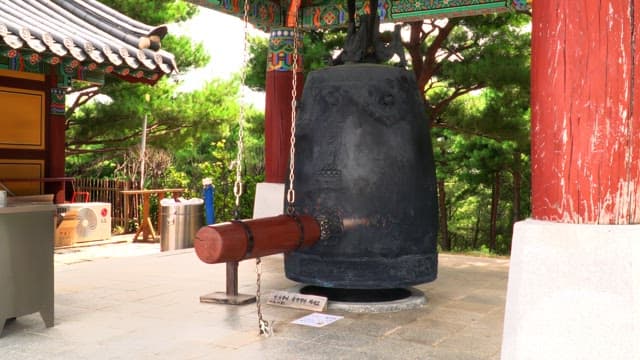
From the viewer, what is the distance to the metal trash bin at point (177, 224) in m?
10.6

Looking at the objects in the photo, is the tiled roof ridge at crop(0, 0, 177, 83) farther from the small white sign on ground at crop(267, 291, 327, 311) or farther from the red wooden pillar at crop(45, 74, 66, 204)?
the small white sign on ground at crop(267, 291, 327, 311)

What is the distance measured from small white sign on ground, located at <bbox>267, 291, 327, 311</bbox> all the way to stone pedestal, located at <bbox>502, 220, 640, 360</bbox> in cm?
247

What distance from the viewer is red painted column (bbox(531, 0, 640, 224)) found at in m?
2.60

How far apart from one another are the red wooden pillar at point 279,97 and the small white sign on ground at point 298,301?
3801 millimetres

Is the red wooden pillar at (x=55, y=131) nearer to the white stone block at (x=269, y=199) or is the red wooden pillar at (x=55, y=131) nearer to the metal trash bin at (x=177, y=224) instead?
the metal trash bin at (x=177, y=224)

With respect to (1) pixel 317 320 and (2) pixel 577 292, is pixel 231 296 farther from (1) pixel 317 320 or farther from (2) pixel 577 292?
(2) pixel 577 292

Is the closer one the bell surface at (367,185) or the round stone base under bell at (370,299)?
the bell surface at (367,185)

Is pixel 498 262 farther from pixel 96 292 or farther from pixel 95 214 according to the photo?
pixel 95 214

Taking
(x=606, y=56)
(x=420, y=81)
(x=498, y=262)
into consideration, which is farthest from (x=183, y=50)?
(x=606, y=56)

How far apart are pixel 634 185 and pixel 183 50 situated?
1178 cm

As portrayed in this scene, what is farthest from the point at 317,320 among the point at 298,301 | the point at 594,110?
the point at 594,110

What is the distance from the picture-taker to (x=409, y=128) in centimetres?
511

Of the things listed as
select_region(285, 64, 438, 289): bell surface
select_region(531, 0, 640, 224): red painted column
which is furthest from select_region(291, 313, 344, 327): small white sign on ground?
select_region(531, 0, 640, 224): red painted column

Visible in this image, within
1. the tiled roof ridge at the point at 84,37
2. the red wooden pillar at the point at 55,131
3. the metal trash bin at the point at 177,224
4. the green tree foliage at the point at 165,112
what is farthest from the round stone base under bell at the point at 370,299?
the green tree foliage at the point at 165,112
